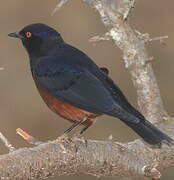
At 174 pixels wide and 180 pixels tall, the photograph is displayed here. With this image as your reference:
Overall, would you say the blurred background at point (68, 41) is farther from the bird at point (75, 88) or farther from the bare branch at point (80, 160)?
the bare branch at point (80, 160)

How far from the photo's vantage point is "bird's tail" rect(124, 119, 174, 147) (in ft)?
18.6

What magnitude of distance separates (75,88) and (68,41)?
4594 mm

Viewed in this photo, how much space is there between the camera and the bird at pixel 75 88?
5.78 meters

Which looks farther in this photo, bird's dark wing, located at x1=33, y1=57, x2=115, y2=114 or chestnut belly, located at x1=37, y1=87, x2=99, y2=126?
chestnut belly, located at x1=37, y1=87, x2=99, y2=126

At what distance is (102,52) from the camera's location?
425 inches

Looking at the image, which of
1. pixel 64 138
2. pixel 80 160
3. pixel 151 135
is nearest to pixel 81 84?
pixel 64 138

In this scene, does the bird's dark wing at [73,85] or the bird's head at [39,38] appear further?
the bird's head at [39,38]

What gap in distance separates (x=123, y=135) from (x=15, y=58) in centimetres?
205

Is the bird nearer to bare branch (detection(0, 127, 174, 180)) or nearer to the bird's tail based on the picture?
the bird's tail

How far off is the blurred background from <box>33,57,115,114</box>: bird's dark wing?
13.2 ft

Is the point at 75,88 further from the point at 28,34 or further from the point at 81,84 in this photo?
the point at 28,34

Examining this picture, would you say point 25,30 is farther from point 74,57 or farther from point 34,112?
point 34,112

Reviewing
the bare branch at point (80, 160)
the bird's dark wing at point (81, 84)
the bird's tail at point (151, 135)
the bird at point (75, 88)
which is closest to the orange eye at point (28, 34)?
the bird at point (75, 88)

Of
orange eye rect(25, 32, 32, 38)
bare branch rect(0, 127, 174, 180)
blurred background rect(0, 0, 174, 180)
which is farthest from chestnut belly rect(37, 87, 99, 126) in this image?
blurred background rect(0, 0, 174, 180)
